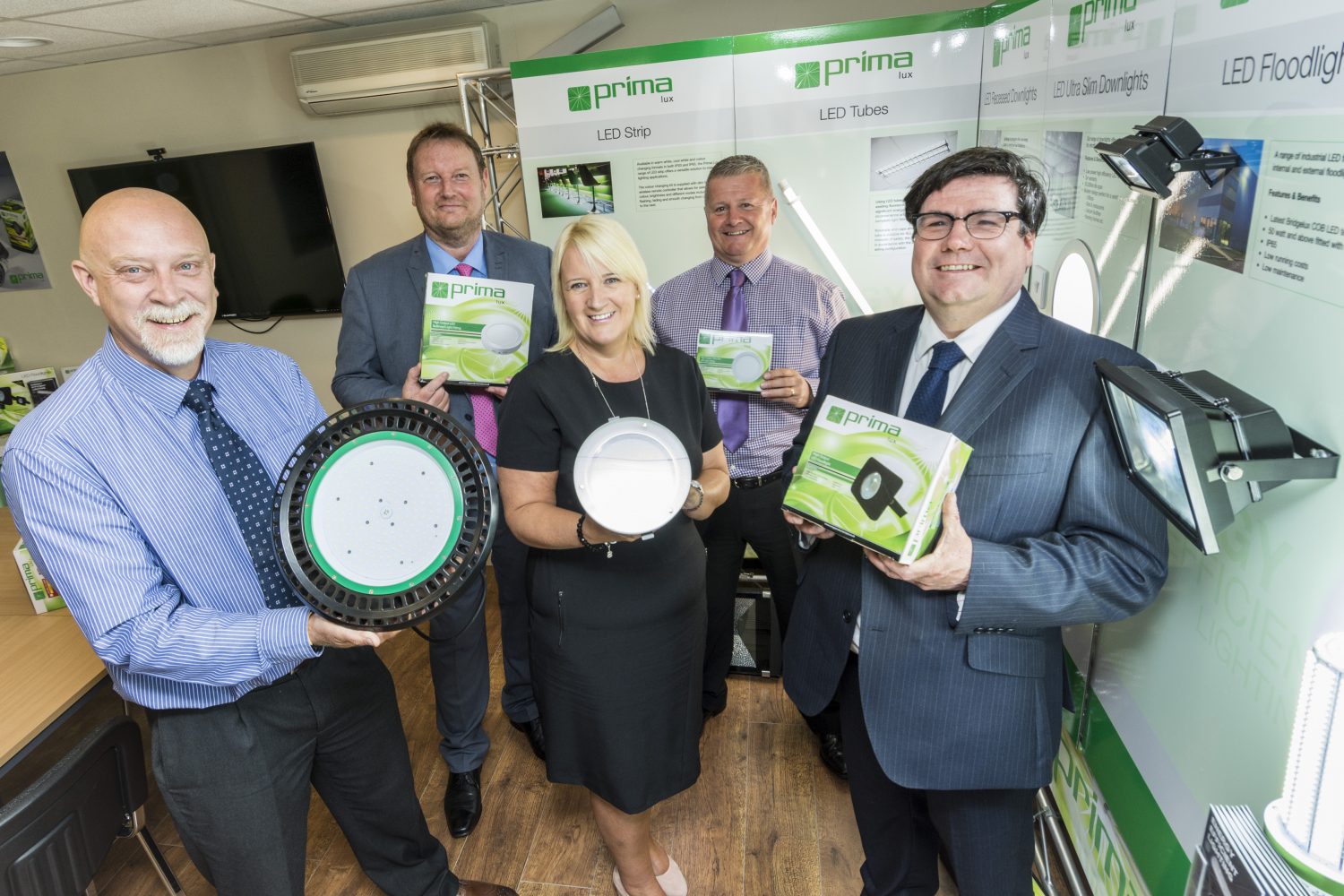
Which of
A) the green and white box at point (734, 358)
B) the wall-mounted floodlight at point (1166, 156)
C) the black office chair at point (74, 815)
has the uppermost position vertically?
the wall-mounted floodlight at point (1166, 156)

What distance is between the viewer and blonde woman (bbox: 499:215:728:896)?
5.51 feet

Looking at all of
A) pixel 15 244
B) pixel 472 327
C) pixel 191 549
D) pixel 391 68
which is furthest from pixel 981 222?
pixel 15 244

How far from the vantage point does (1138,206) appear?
154 cm

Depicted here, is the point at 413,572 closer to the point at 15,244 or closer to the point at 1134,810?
the point at 1134,810

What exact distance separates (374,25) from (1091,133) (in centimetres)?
390

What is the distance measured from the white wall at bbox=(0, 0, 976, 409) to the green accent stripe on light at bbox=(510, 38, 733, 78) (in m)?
0.79

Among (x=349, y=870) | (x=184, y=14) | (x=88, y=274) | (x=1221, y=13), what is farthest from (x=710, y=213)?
(x=184, y=14)

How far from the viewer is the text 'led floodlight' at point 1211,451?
973 millimetres

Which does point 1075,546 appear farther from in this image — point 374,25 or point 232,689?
point 374,25

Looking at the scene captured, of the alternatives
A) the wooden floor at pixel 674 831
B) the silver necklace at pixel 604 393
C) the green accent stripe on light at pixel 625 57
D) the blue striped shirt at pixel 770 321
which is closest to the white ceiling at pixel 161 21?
Result: the green accent stripe on light at pixel 625 57

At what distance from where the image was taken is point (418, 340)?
2447mm

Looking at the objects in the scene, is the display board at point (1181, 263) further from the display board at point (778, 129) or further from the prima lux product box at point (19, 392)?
the prima lux product box at point (19, 392)

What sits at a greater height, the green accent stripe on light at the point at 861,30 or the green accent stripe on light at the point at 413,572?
the green accent stripe on light at the point at 861,30

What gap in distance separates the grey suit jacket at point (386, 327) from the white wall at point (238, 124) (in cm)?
231
